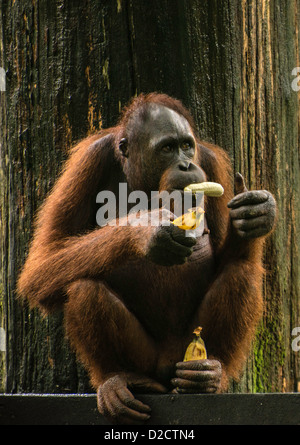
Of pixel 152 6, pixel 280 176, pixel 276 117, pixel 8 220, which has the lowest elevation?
pixel 8 220

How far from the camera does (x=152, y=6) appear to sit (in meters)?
2.81

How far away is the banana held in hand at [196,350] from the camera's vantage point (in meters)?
2.40

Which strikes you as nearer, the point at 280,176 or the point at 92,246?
the point at 92,246

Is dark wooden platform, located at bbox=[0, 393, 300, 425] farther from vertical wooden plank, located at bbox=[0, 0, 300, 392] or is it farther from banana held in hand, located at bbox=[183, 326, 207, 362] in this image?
vertical wooden plank, located at bbox=[0, 0, 300, 392]

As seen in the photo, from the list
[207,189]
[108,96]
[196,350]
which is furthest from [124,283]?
[108,96]

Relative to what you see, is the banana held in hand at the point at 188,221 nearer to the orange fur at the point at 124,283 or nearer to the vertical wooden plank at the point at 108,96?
the orange fur at the point at 124,283

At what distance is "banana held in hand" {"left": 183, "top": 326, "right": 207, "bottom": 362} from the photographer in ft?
7.89

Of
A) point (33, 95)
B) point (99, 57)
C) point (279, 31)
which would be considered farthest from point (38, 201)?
point (279, 31)

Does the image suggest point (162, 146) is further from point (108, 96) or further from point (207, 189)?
point (108, 96)

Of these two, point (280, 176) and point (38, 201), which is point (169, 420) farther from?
point (280, 176)

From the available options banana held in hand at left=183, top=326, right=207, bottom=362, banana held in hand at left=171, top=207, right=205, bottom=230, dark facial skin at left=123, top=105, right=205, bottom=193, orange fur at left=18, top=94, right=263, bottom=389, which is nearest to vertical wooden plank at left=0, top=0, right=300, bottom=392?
orange fur at left=18, top=94, right=263, bottom=389

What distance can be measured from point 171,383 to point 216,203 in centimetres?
72

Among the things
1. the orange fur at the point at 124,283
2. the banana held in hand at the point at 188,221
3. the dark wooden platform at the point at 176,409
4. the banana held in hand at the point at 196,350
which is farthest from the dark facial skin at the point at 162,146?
the dark wooden platform at the point at 176,409
